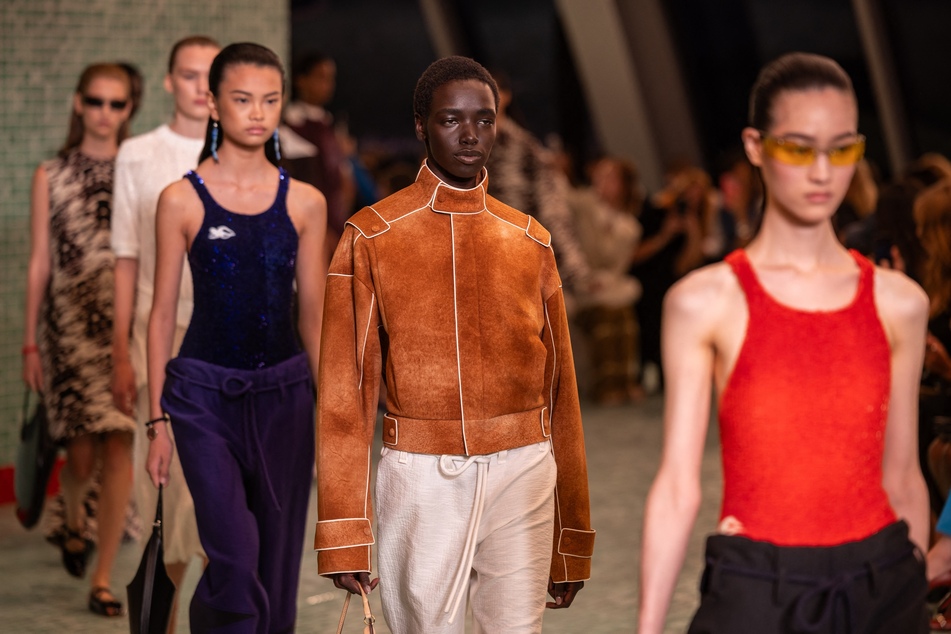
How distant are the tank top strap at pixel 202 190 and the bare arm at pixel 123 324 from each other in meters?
0.78

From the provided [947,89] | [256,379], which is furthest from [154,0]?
[947,89]

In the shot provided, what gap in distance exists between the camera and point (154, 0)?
654 cm

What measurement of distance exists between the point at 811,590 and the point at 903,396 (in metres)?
0.34

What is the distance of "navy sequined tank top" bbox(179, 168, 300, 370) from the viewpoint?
3.31 meters

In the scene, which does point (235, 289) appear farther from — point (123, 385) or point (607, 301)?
point (607, 301)

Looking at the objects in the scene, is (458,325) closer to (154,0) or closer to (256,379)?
(256,379)

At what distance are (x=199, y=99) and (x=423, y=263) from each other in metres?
1.82

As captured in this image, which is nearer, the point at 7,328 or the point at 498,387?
the point at 498,387

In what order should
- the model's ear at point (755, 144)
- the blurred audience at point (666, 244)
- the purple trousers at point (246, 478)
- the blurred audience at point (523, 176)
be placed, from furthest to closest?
the blurred audience at point (666, 244) → the blurred audience at point (523, 176) → the purple trousers at point (246, 478) → the model's ear at point (755, 144)

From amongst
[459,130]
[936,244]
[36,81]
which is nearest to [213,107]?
[459,130]

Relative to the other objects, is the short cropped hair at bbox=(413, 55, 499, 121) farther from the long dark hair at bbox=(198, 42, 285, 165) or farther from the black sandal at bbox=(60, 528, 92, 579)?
the black sandal at bbox=(60, 528, 92, 579)

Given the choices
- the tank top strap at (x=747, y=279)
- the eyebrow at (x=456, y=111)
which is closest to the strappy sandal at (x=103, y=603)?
the eyebrow at (x=456, y=111)

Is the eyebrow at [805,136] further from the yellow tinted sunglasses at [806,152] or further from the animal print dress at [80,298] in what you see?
the animal print dress at [80,298]

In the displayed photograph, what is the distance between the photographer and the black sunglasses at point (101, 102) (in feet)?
16.5
